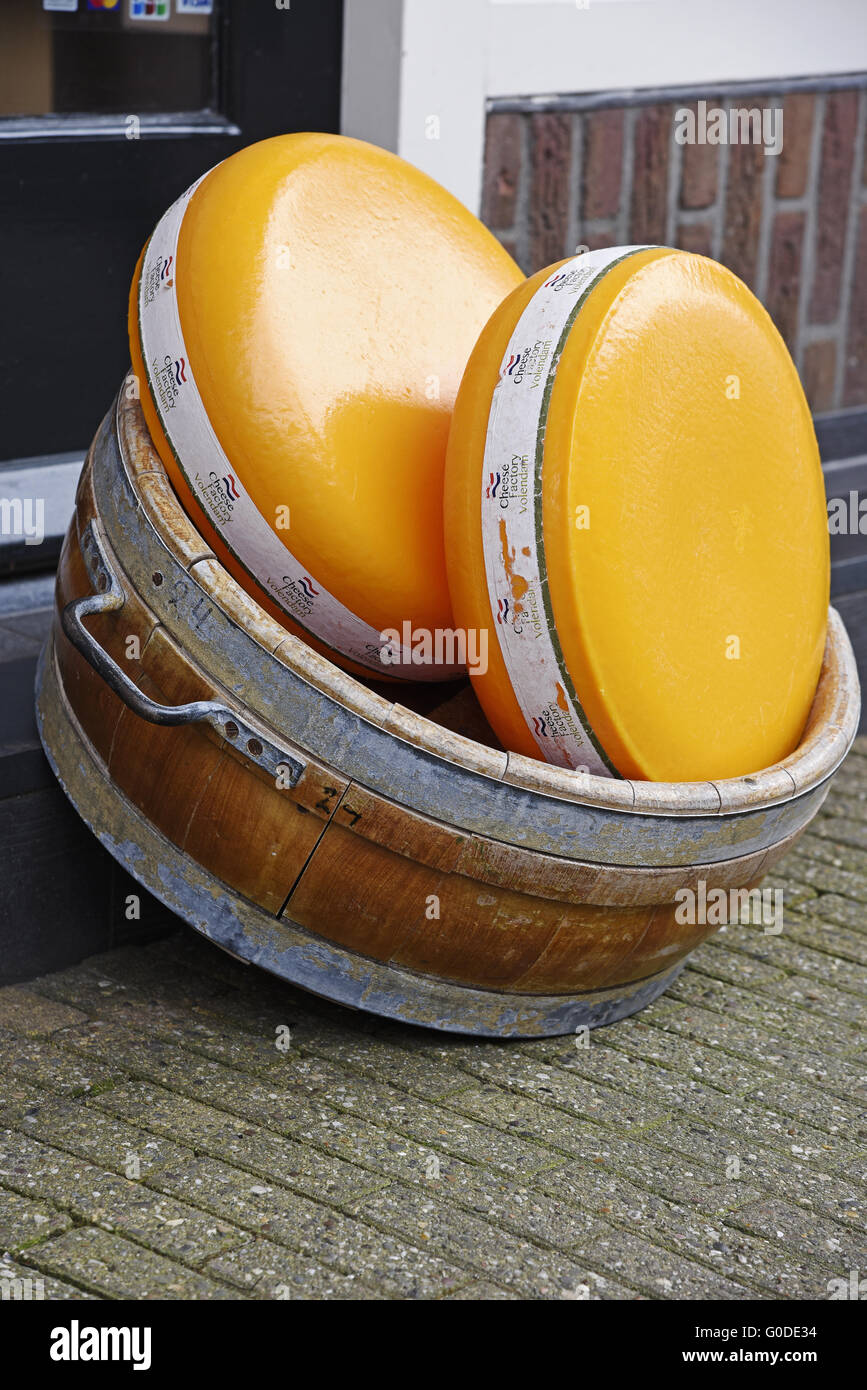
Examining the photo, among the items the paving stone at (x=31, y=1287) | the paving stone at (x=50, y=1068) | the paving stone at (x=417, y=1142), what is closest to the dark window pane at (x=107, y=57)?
the paving stone at (x=417, y=1142)

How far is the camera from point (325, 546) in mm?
2002

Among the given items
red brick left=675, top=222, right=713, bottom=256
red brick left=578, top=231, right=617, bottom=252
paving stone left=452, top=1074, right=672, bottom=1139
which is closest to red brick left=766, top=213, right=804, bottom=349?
red brick left=675, top=222, right=713, bottom=256

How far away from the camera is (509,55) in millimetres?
3064

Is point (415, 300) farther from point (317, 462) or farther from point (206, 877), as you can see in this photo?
point (206, 877)

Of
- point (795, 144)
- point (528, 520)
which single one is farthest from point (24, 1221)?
point (795, 144)

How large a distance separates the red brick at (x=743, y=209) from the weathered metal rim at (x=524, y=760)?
1849mm

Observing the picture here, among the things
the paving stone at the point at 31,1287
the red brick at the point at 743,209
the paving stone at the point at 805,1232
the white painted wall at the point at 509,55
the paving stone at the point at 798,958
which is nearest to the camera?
the paving stone at the point at 31,1287

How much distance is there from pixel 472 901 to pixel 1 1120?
643 mm

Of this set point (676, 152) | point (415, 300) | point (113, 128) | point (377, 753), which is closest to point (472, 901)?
point (377, 753)

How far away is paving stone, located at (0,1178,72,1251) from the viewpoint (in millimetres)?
1697

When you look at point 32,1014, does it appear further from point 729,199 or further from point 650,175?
point 729,199

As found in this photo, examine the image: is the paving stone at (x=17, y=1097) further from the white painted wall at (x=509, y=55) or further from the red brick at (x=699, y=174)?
the red brick at (x=699, y=174)

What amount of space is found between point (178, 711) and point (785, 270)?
8.33 ft

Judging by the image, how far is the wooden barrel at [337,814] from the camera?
6.22ft
